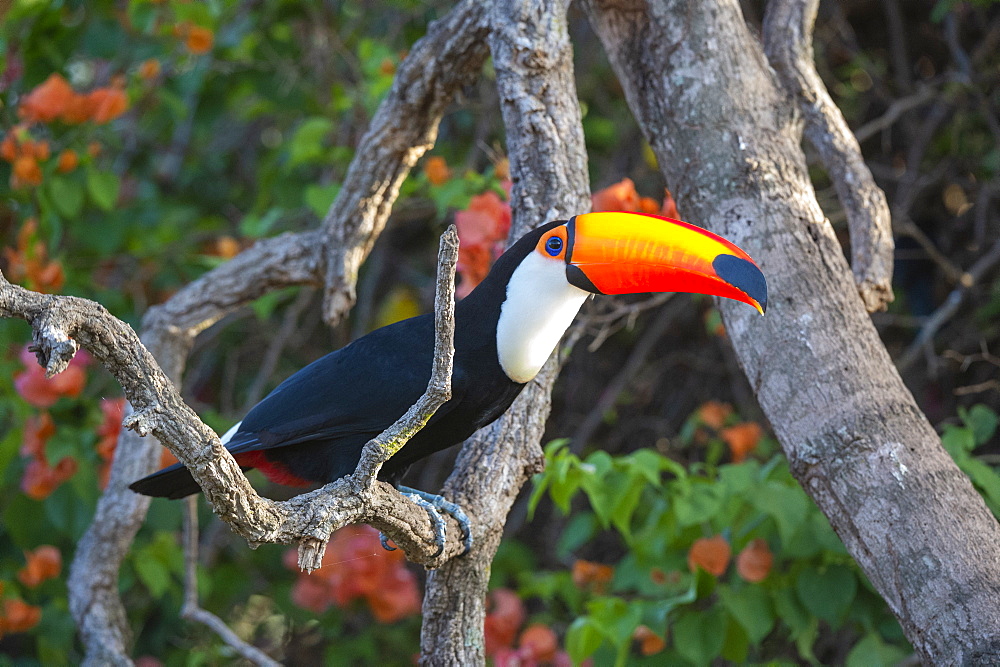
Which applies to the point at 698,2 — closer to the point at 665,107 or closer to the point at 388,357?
the point at 665,107

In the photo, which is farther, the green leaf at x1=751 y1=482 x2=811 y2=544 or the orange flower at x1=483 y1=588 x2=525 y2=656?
the orange flower at x1=483 y1=588 x2=525 y2=656

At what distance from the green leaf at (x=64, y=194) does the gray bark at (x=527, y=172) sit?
171cm

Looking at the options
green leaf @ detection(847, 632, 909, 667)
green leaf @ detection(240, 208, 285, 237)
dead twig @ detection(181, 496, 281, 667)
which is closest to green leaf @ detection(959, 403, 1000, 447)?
green leaf @ detection(847, 632, 909, 667)

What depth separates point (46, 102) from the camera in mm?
3162

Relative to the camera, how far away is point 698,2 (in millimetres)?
2264

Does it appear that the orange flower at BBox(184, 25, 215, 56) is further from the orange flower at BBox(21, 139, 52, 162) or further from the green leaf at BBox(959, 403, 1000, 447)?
the green leaf at BBox(959, 403, 1000, 447)

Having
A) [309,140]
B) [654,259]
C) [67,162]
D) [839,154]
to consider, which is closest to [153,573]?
[67,162]

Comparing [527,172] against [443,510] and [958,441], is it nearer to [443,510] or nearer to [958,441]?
[443,510]

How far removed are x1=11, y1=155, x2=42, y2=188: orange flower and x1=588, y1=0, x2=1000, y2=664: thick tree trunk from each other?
6.00 feet

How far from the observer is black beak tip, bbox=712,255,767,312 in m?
1.66

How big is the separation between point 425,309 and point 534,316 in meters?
2.49

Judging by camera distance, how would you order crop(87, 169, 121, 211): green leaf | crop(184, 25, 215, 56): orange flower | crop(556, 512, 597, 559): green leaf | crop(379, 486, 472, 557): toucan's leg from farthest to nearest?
crop(184, 25, 215, 56): orange flower
crop(87, 169, 121, 211): green leaf
crop(556, 512, 597, 559): green leaf
crop(379, 486, 472, 557): toucan's leg

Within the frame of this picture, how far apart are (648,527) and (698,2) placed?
1.41 m

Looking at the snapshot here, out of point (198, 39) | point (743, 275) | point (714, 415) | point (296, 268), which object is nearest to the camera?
point (743, 275)
